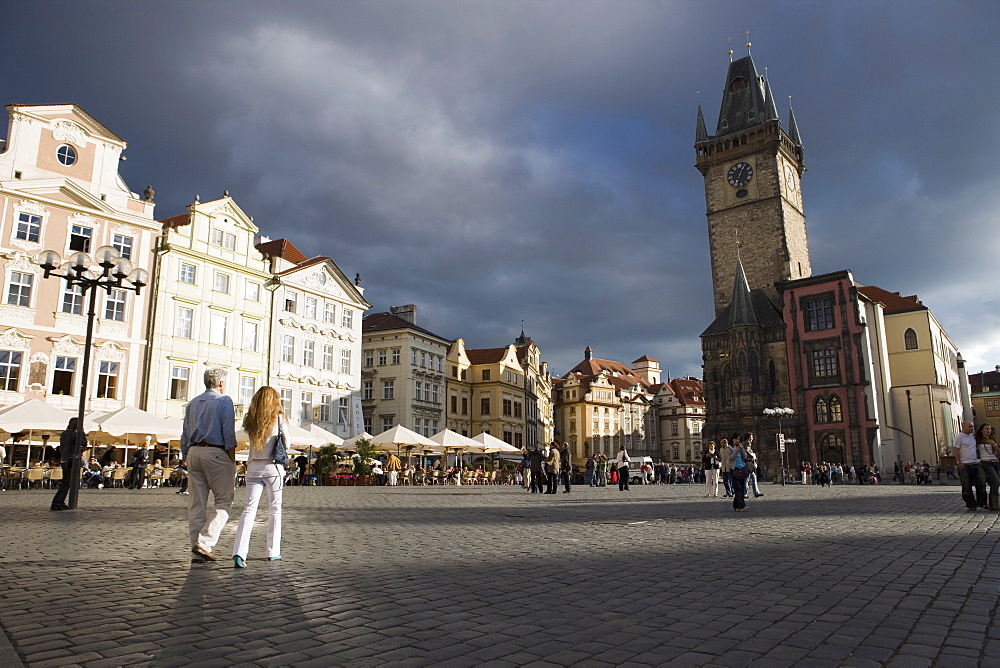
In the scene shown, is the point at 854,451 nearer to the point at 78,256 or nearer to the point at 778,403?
the point at 778,403

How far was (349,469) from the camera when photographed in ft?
126

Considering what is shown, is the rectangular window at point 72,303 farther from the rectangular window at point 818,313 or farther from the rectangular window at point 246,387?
the rectangular window at point 818,313

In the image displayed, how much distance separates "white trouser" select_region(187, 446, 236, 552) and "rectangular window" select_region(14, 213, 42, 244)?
31167 mm

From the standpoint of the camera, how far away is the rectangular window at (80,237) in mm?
33750

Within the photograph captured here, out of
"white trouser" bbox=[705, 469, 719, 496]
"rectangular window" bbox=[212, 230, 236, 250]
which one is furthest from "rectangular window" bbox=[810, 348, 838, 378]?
"rectangular window" bbox=[212, 230, 236, 250]

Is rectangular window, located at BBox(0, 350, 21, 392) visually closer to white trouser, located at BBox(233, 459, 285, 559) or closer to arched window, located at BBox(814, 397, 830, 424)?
white trouser, located at BBox(233, 459, 285, 559)

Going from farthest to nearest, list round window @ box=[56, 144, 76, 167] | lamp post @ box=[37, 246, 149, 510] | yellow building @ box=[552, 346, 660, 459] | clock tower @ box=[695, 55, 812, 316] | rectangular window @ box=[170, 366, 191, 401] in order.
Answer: yellow building @ box=[552, 346, 660, 459], clock tower @ box=[695, 55, 812, 316], rectangular window @ box=[170, 366, 191, 401], round window @ box=[56, 144, 76, 167], lamp post @ box=[37, 246, 149, 510]

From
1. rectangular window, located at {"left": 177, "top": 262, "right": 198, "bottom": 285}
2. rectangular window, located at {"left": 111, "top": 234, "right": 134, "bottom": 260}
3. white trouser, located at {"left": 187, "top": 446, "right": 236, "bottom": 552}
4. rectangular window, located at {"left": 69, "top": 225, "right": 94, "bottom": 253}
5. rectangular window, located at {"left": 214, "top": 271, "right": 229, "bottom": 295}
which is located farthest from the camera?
rectangular window, located at {"left": 214, "top": 271, "right": 229, "bottom": 295}

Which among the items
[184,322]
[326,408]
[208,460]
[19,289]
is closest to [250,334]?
[184,322]

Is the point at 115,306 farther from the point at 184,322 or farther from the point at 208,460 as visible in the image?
the point at 208,460

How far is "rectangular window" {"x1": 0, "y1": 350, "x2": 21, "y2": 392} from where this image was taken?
31188 millimetres

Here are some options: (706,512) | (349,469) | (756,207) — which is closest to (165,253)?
(349,469)

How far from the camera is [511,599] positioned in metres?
5.59

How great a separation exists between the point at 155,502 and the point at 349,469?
2069 centimetres
